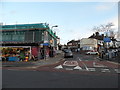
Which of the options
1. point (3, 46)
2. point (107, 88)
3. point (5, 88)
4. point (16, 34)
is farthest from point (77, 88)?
point (16, 34)

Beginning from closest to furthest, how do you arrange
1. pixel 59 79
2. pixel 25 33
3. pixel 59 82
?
pixel 59 82
pixel 59 79
pixel 25 33

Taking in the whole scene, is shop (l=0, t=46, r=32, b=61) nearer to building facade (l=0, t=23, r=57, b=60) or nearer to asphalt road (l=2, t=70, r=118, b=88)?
building facade (l=0, t=23, r=57, b=60)

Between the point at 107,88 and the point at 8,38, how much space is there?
33.6 meters

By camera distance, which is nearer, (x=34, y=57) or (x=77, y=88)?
(x=77, y=88)

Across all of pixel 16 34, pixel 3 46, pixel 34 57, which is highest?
pixel 16 34

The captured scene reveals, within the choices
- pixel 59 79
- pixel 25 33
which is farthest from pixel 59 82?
pixel 25 33

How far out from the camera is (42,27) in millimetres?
37000

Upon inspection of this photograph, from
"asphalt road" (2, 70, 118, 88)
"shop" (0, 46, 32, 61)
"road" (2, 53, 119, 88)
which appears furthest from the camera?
"shop" (0, 46, 32, 61)

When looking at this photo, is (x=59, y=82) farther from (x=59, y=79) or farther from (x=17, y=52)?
(x=17, y=52)

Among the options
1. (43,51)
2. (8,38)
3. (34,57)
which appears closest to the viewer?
(34,57)

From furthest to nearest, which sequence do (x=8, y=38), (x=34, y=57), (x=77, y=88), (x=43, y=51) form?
1. (x=8, y=38)
2. (x=43, y=51)
3. (x=34, y=57)
4. (x=77, y=88)

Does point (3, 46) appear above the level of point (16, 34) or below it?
below

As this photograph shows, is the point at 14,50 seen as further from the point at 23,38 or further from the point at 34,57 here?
the point at 23,38

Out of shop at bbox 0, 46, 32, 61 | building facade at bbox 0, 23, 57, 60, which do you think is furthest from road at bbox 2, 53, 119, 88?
building facade at bbox 0, 23, 57, 60
